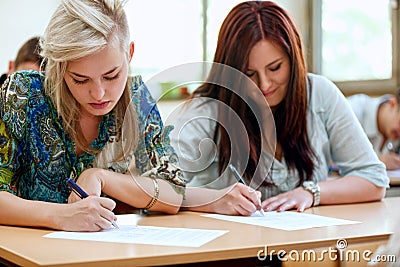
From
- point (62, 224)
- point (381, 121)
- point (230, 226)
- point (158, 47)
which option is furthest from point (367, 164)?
point (158, 47)

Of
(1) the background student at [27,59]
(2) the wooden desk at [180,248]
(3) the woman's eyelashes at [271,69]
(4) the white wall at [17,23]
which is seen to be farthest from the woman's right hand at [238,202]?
(4) the white wall at [17,23]

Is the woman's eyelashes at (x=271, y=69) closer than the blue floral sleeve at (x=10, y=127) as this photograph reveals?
No

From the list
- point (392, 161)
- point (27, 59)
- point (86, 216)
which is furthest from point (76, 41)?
point (392, 161)

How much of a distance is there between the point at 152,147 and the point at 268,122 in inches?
22.1

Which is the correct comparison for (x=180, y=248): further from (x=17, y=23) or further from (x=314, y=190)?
(x=17, y=23)

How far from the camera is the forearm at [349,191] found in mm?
2193

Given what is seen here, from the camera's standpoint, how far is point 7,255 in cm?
142

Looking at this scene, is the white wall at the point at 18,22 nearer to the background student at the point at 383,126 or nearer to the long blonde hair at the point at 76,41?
the background student at the point at 383,126

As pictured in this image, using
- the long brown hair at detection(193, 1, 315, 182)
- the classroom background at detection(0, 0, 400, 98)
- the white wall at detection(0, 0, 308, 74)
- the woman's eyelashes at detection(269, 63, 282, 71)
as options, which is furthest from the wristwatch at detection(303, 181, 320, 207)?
the white wall at detection(0, 0, 308, 74)

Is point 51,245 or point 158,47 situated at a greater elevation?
point 51,245

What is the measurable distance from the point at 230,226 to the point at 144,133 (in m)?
0.39

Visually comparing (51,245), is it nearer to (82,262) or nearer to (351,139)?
(82,262)

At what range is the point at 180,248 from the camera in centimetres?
144

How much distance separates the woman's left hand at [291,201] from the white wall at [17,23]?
11.3 ft
